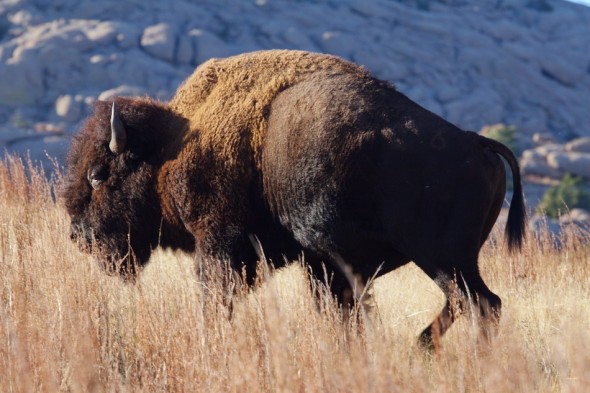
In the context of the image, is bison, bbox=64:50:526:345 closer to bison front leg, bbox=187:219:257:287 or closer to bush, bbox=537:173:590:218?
bison front leg, bbox=187:219:257:287

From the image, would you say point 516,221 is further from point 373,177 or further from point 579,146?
point 579,146

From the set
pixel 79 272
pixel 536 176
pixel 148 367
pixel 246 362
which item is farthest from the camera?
pixel 536 176

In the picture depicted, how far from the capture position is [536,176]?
210ft

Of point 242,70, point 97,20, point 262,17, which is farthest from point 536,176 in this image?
point 242,70

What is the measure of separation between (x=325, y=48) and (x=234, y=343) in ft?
245

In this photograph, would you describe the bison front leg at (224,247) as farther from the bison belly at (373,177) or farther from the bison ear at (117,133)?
the bison ear at (117,133)

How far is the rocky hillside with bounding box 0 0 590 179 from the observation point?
229 feet

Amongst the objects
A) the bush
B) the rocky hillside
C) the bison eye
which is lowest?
the rocky hillside

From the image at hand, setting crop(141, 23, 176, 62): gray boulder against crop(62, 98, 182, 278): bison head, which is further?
crop(141, 23, 176, 62): gray boulder

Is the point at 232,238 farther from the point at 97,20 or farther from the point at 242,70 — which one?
the point at 97,20

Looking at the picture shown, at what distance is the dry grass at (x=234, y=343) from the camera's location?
346 centimetres

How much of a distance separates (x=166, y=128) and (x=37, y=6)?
246 feet

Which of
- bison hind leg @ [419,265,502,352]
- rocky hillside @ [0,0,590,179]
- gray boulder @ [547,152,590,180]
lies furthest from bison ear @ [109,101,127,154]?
gray boulder @ [547,152,590,180]

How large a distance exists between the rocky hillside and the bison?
59434 millimetres
